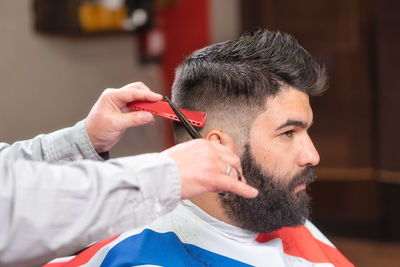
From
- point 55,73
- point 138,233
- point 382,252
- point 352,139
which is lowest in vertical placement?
point 382,252

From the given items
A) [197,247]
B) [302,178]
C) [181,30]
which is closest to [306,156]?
[302,178]

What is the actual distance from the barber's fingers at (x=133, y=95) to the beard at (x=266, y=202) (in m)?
0.32

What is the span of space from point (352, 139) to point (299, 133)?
2.73 meters

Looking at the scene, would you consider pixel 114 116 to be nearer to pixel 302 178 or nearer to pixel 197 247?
pixel 197 247

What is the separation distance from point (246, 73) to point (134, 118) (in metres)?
0.35

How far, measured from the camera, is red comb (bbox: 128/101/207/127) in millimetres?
1311

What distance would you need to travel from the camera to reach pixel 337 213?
4141 millimetres

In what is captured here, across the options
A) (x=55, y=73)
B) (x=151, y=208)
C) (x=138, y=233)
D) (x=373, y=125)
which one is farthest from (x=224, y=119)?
(x=373, y=125)

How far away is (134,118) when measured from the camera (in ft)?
4.60

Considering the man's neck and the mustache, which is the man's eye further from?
the man's neck

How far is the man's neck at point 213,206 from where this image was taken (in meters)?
1.48

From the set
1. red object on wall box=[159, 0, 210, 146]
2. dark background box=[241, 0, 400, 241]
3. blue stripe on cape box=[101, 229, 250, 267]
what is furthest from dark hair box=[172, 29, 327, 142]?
red object on wall box=[159, 0, 210, 146]

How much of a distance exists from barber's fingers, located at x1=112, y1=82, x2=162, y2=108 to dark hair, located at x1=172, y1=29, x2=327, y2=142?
186 millimetres

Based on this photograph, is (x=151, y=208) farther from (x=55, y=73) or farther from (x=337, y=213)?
(x=337, y=213)
